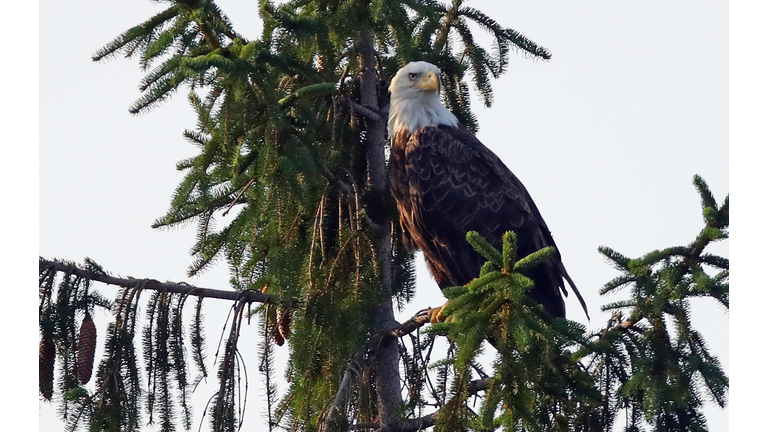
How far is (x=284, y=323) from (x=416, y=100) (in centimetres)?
189

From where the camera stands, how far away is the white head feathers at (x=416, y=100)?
6.01 meters

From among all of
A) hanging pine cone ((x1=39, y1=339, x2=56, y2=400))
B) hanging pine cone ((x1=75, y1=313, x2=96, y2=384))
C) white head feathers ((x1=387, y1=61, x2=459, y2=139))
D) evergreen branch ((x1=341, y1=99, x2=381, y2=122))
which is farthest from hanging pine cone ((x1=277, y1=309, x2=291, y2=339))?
white head feathers ((x1=387, y1=61, x2=459, y2=139))

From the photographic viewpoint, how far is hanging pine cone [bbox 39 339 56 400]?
407 cm

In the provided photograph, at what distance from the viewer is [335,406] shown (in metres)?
4.56

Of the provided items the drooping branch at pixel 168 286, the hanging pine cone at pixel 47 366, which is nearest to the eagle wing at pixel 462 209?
the drooping branch at pixel 168 286

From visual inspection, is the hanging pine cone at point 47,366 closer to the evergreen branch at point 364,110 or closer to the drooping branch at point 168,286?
the drooping branch at point 168,286

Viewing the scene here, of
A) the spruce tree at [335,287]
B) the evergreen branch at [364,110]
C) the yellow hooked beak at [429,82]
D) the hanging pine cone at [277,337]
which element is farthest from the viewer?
the yellow hooked beak at [429,82]

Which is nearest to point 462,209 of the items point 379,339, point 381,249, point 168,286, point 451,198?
point 451,198

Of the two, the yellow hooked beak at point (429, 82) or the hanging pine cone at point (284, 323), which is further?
the yellow hooked beak at point (429, 82)

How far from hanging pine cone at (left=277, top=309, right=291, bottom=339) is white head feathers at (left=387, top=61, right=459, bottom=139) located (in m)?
1.74

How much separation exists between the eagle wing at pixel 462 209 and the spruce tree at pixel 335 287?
0.22 m

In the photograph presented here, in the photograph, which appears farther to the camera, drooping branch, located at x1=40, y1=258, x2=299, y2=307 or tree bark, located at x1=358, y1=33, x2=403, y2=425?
tree bark, located at x1=358, y1=33, x2=403, y2=425

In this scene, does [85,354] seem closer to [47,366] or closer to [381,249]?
[47,366]

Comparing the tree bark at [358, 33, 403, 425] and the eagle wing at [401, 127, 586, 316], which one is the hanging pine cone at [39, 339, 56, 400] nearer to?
the tree bark at [358, 33, 403, 425]
